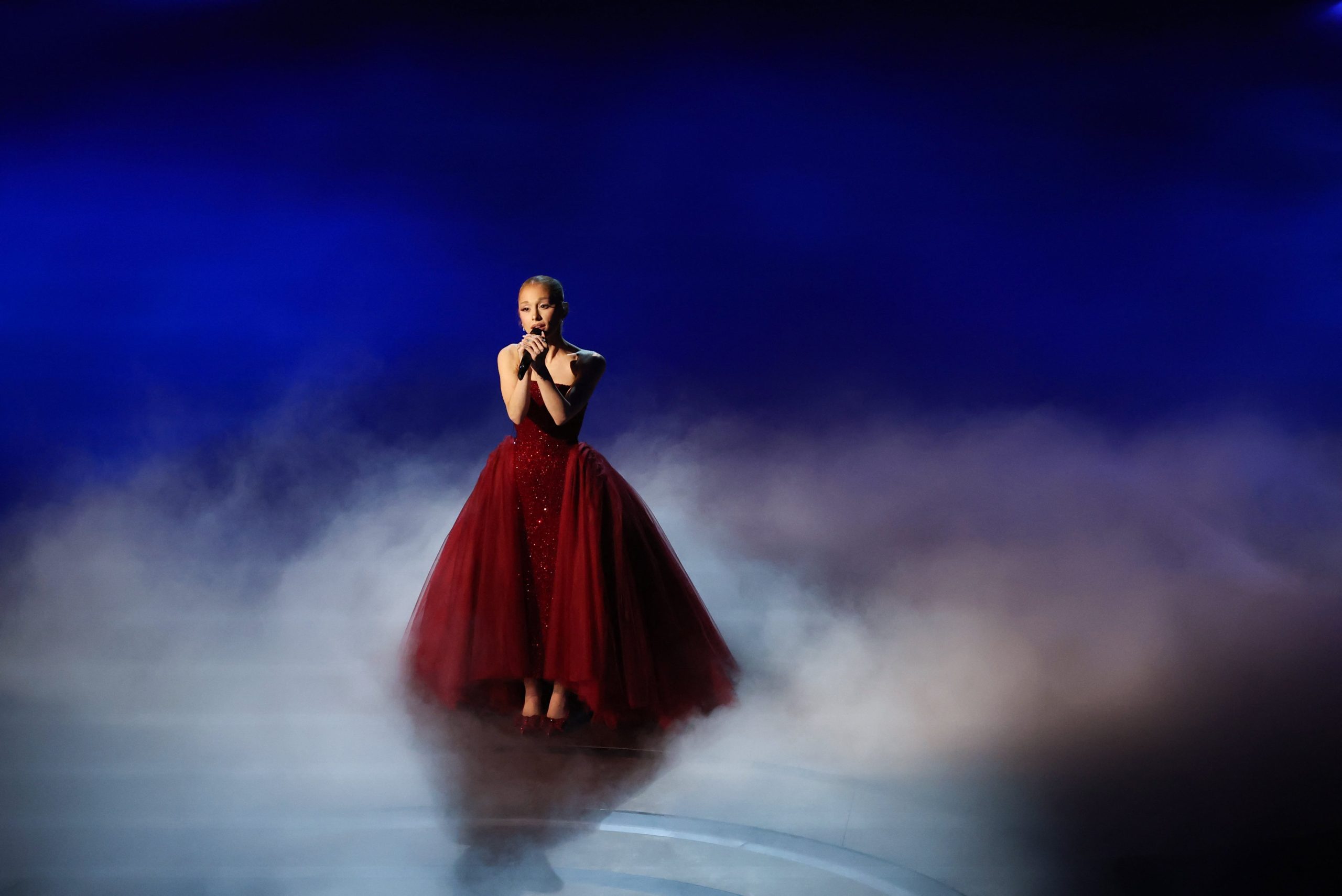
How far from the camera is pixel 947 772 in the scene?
242 cm

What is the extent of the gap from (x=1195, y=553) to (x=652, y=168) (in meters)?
2.32

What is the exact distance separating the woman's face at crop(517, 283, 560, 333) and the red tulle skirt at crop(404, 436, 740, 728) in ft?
1.04

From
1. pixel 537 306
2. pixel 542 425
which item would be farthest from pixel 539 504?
pixel 537 306

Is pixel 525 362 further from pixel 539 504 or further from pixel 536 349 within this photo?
pixel 539 504

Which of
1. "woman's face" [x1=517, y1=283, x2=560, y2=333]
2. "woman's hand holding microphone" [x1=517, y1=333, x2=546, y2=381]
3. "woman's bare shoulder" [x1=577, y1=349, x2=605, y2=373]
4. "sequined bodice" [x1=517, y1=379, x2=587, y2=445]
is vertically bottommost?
"sequined bodice" [x1=517, y1=379, x2=587, y2=445]

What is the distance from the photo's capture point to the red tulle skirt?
8.89 ft

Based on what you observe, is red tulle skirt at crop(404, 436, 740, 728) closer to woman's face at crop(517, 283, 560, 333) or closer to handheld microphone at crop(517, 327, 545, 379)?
handheld microphone at crop(517, 327, 545, 379)

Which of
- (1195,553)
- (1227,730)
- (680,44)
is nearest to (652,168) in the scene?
(680,44)

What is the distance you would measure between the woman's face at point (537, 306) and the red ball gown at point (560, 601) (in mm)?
143

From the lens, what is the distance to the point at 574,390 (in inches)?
108

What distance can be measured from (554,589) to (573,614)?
0.26 ft

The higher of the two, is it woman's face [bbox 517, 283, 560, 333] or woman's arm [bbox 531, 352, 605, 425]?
woman's face [bbox 517, 283, 560, 333]

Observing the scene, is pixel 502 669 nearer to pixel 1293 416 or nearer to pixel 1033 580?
pixel 1033 580

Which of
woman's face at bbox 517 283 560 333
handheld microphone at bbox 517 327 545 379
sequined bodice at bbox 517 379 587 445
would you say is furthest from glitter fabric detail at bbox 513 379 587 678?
woman's face at bbox 517 283 560 333
